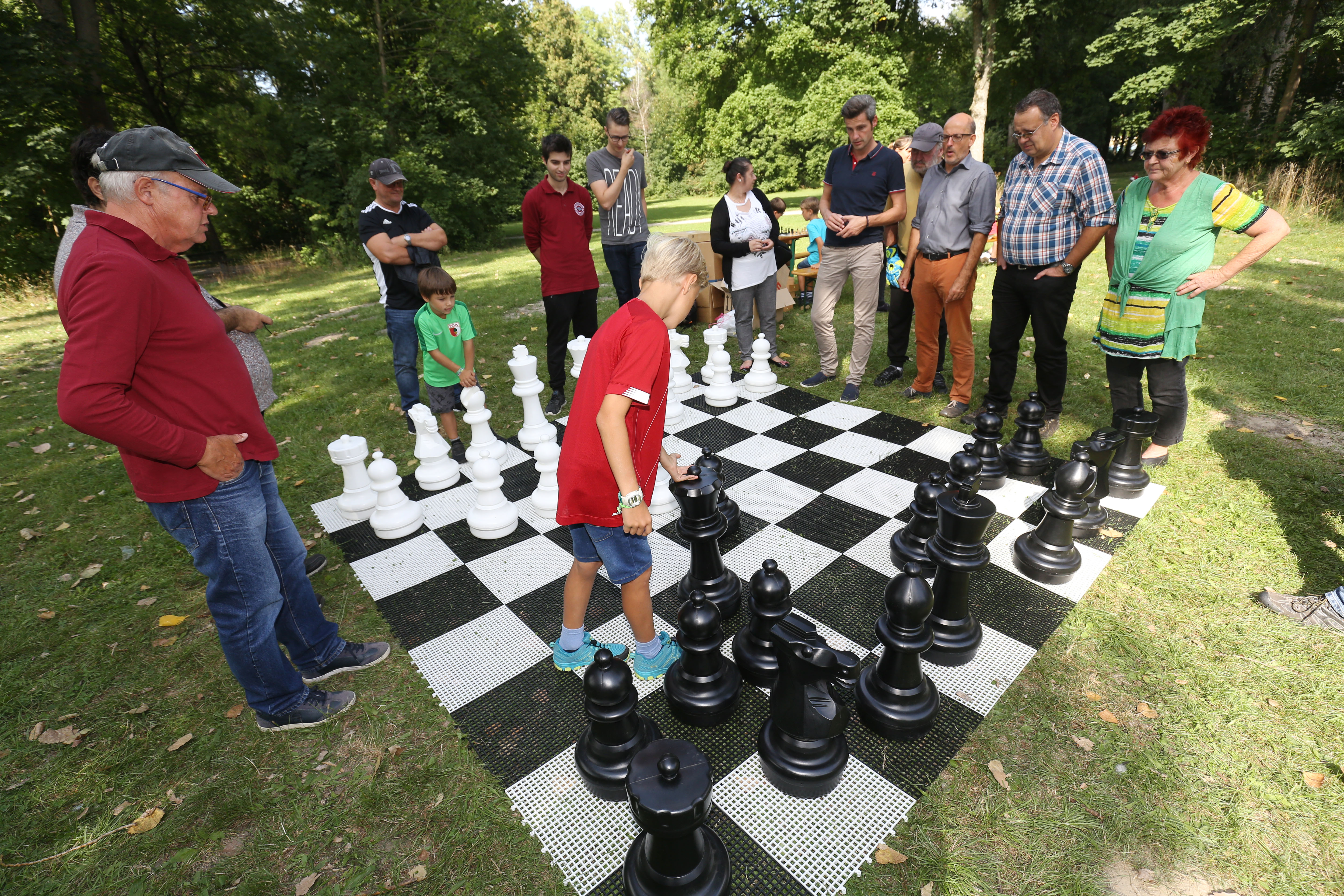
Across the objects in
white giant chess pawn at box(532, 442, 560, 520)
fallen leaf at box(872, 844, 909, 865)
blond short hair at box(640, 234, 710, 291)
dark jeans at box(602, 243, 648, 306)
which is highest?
blond short hair at box(640, 234, 710, 291)

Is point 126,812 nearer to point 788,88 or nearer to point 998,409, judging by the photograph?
point 998,409

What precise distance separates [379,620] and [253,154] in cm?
1622

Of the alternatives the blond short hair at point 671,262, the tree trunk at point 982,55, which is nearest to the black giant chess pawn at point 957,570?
the blond short hair at point 671,262

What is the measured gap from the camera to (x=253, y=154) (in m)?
13.7

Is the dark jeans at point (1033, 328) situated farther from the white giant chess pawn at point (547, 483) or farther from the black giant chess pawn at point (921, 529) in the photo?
the white giant chess pawn at point (547, 483)

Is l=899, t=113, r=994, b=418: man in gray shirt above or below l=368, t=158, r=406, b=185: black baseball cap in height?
below

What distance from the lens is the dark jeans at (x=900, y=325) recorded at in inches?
168

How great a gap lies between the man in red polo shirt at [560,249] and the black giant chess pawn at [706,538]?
7.57 feet

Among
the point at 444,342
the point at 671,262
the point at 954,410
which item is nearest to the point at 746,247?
the point at 954,410

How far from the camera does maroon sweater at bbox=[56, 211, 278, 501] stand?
1277 mm

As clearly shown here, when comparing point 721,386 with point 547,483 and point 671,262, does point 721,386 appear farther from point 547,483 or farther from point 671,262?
point 671,262

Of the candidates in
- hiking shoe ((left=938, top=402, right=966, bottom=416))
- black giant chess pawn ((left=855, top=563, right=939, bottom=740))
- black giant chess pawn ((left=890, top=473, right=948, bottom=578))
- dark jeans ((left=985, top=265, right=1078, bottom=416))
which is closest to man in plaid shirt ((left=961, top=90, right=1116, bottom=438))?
dark jeans ((left=985, top=265, right=1078, bottom=416))

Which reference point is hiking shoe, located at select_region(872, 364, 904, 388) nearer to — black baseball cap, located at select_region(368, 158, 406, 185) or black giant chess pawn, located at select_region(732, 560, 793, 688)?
black giant chess pawn, located at select_region(732, 560, 793, 688)

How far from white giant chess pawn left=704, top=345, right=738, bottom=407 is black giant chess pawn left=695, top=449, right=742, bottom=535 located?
1363 mm
